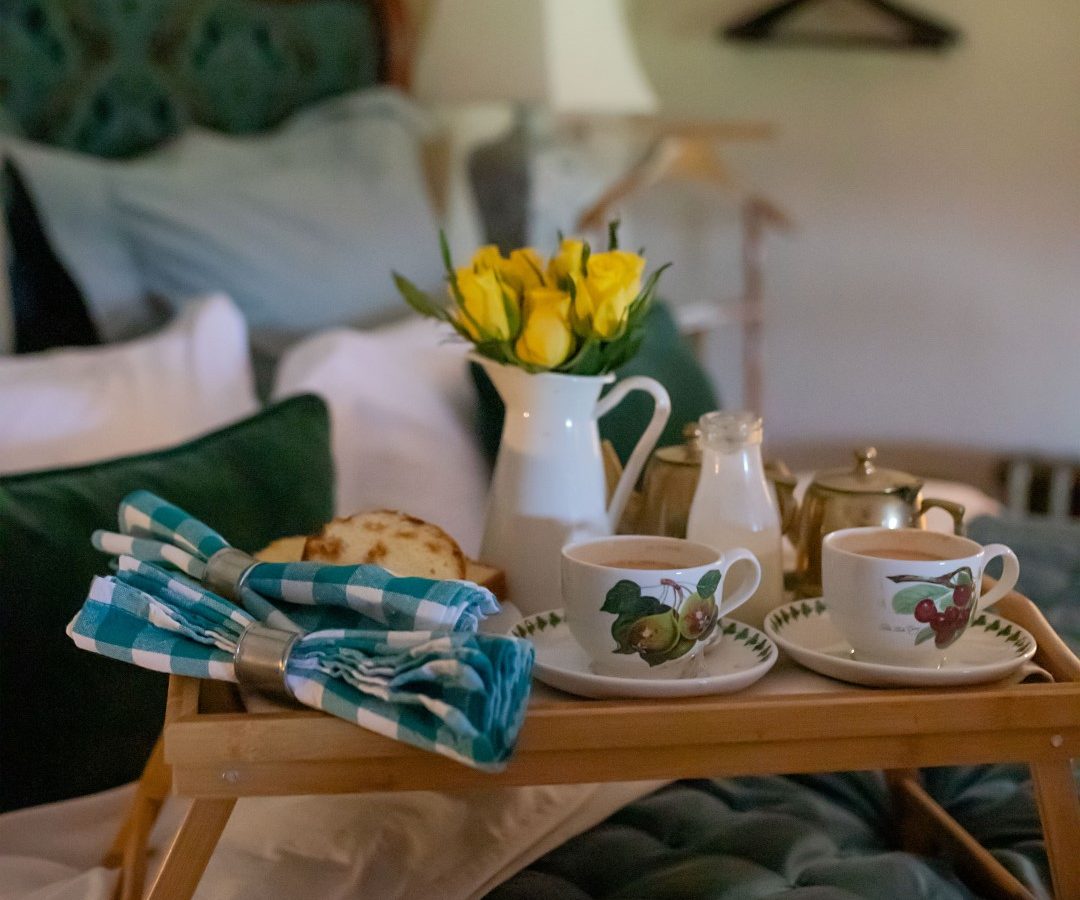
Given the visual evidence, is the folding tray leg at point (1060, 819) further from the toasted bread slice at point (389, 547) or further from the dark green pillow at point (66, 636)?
the dark green pillow at point (66, 636)

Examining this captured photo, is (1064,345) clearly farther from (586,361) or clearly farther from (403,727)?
(403,727)

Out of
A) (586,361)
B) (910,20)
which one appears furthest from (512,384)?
(910,20)

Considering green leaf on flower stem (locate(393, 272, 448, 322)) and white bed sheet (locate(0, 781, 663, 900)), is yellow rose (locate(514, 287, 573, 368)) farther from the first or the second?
white bed sheet (locate(0, 781, 663, 900))

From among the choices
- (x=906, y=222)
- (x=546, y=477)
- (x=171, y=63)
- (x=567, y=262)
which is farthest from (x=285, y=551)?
(x=906, y=222)

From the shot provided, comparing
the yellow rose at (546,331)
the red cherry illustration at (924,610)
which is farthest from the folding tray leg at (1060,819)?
the yellow rose at (546,331)

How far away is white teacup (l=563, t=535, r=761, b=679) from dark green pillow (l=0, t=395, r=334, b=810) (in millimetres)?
461

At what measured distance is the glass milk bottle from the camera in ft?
2.80

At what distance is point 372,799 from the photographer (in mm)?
852

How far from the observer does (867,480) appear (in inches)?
35.2

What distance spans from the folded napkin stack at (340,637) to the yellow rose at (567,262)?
0.30m

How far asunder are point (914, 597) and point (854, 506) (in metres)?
0.17

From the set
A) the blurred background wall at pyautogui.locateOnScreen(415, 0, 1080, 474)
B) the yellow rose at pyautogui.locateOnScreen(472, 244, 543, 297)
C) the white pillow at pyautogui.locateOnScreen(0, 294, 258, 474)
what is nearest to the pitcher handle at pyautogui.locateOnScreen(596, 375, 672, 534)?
the yellow rose at pyautogui.locateOnScreen(472, 244, 543, 297)

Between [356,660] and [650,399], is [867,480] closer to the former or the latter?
[356,660]

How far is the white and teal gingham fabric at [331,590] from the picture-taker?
0.71 metres
